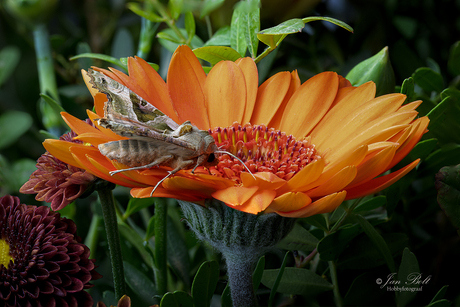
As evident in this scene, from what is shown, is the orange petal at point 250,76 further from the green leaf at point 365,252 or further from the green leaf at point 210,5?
the green leaf at point 365,252

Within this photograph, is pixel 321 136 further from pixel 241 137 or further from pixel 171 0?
pixel 171 0

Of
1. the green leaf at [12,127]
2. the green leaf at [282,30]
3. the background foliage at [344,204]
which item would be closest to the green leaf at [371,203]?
the background foliage at [344,204]

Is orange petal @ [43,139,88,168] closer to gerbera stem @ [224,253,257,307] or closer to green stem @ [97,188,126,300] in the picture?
green stem @ [97,188,126,300]

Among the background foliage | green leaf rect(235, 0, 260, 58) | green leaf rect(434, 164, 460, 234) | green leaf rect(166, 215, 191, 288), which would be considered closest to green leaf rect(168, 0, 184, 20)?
the background foliage

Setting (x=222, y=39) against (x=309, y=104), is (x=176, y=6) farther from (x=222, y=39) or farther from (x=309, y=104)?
(x=309, y=104)

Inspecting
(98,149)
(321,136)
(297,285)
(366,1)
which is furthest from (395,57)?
(98,149)

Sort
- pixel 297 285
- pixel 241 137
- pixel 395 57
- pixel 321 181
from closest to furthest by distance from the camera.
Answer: pixel 321 181, pixel 297 285, pixel 241 137, pixel 395 57
